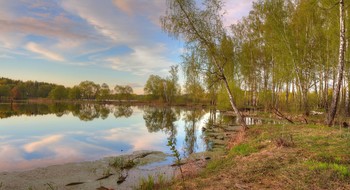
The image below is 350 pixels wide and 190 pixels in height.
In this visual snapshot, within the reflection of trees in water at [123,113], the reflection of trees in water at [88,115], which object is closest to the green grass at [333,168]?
the reflection of trees in water at [88,115]

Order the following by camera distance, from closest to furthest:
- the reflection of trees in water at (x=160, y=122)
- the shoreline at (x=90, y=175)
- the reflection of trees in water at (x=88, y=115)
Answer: the shoreline at (x=90, y=175) < the reflection of trees in water at (x=160, y=122) < the reflection of trees in water at (x=88, y=115)

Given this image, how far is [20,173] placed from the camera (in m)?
11.1

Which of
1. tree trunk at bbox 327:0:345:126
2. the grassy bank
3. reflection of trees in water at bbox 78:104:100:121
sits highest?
tree trunk at bbox 327:0:345:126

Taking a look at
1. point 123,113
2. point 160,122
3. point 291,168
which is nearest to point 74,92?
point 123,113

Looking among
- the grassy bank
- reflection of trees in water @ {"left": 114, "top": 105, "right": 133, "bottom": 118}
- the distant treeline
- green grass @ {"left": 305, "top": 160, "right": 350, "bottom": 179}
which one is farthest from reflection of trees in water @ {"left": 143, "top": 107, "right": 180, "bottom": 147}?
the distant treeline

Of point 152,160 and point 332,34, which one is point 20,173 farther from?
point 332,34

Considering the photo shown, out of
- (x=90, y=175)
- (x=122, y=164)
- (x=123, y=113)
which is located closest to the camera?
(x=90, y=175)

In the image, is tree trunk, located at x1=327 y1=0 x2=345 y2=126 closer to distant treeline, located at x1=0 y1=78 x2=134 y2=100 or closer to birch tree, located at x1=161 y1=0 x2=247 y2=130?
birch tree, located at x1=161 y1=0 x2=247 y2=130

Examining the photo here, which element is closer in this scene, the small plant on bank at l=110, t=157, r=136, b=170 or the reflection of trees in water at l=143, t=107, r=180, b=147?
the small plant on bank at l=110, t=157, r=136, b=170

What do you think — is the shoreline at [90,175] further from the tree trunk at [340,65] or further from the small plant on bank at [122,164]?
the tree trunk at [340,65]

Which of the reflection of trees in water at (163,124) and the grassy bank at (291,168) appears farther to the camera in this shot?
the reflection of trees in water at (163,124)

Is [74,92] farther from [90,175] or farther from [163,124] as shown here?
[90,175]

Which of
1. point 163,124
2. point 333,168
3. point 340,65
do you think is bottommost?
point 163,124

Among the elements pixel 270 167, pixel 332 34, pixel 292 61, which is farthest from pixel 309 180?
pixel 292 61
